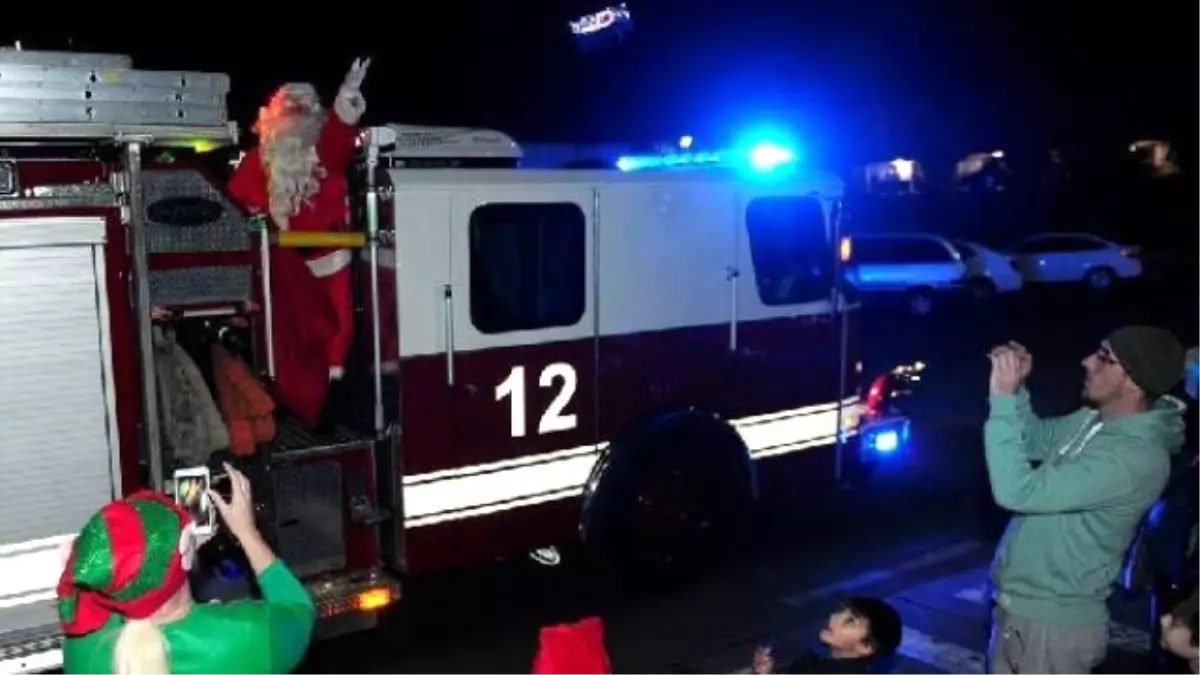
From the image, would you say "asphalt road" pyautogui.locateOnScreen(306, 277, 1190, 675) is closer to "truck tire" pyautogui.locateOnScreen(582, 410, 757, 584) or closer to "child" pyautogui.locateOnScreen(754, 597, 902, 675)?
"truck tire" pyautogui.locateOnScreen(582, 410, 757, 584)

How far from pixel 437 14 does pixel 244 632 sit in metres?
24.4

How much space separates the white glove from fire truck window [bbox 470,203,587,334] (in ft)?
2.45

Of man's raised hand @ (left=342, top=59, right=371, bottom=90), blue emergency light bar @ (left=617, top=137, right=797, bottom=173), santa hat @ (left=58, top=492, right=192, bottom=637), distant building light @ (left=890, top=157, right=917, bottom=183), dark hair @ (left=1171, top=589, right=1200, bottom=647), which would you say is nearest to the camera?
santa hat @ (left=58, top=492, right=192, bottom=637)

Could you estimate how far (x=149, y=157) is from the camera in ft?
17.9

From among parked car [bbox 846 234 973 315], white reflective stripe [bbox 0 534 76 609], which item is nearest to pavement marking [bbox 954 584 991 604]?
white reflective stripe [bbox 0 534 76 609]

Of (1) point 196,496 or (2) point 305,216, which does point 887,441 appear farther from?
(1) point 196,496

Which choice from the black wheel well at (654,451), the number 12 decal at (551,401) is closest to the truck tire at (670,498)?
the black wheel well at (654,451)

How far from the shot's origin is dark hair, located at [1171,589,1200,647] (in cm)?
329

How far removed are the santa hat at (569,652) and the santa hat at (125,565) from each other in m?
1.01

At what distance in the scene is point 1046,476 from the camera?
344cm

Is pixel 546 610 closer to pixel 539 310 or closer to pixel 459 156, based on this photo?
pixel 539 310

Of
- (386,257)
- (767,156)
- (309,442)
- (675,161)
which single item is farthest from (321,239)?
(767,156)

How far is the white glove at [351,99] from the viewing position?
5430mm

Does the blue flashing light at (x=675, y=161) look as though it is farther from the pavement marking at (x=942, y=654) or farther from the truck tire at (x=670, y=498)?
the pavement marking at (x=942, y=654)
